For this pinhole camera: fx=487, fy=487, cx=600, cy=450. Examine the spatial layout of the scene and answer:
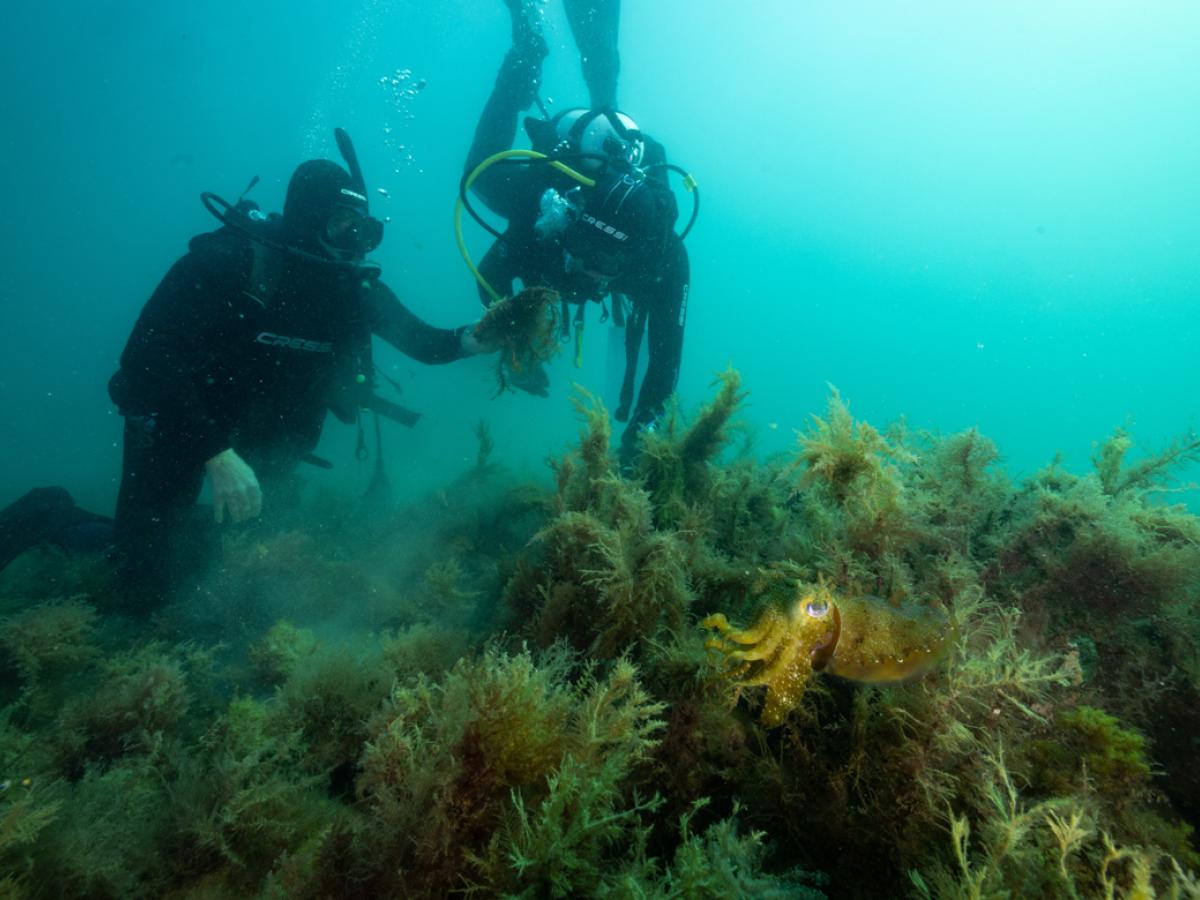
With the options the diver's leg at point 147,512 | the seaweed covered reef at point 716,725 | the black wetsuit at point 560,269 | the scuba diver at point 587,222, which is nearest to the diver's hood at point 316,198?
the scuba diver at point 587,222

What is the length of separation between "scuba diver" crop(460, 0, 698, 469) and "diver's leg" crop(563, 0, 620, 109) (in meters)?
2.41

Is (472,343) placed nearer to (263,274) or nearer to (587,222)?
(587,222)

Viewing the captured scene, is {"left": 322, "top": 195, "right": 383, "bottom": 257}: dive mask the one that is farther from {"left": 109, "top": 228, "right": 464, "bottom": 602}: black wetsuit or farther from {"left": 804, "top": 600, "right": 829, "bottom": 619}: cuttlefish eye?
{"left": 804, "top": 600, "right": 829, "bottom": 619}: cuttlefish eye

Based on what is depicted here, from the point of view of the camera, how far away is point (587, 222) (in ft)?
18.0

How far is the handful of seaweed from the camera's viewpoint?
139 inches

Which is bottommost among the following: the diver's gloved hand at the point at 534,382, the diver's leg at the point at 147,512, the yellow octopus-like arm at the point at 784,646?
the diver's leg at the point at 147,512

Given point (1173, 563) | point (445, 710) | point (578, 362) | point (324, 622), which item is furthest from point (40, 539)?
point (1173, 563)

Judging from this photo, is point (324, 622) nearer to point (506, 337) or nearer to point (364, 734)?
point (364, 734)

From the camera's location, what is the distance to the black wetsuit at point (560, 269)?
5.97m

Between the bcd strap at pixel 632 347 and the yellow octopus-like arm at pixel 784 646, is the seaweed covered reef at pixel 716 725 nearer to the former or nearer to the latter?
the yellow octopus-like arm at pixel 784 646

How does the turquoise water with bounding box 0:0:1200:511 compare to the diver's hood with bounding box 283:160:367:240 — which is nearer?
the diver's hood with bounding box 283:160:367:240

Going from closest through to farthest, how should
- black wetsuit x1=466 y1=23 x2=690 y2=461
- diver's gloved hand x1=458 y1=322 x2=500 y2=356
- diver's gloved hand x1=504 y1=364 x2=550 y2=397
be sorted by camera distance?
diver's gloved hand x1=458 y1=322 x2=500 y2=356
diver's gloved hand x1=504 y1=364 x2=550 y2=397
black wetsuit x1=466 y1=23 x2=690 y2=461

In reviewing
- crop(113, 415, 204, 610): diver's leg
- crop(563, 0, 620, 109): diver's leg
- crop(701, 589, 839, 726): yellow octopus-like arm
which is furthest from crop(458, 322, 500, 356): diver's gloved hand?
crop(563, 0, 620, 109): diver's leg

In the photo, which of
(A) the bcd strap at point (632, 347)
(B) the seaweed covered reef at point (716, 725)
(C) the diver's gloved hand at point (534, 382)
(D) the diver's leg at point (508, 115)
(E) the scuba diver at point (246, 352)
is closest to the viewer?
(B) the seaweed covered reef at point (716, 725)
